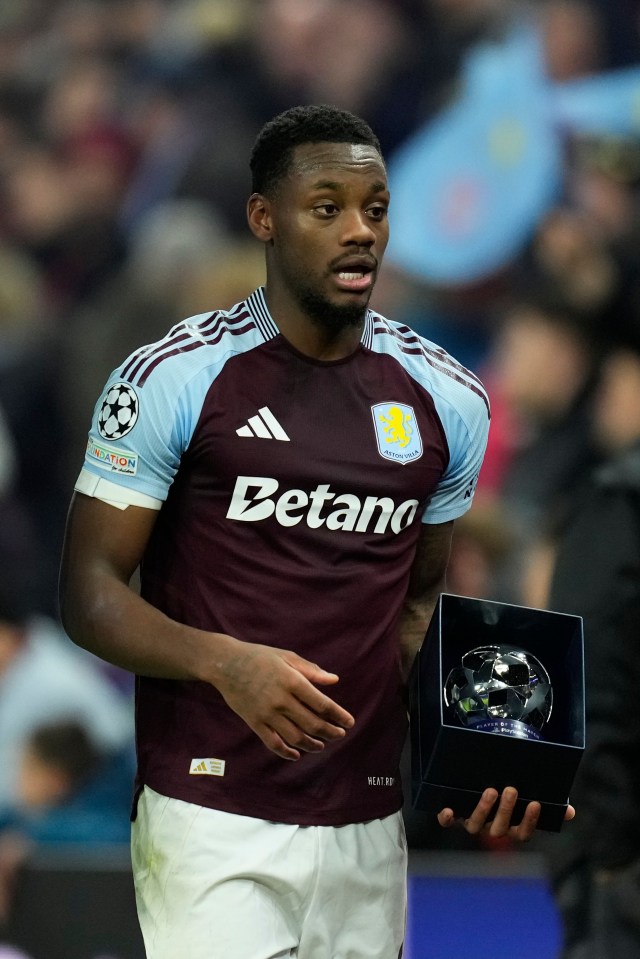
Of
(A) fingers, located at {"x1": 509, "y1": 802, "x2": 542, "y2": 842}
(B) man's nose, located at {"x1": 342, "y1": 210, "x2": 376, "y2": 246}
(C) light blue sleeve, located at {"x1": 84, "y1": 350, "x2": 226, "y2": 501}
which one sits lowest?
(A) fingers, located at {"x1": 509, "y1": 802, "x2": 542, "y2": 842}

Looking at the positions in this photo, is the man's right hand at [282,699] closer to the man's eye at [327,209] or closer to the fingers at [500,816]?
the fingers at [500,816]

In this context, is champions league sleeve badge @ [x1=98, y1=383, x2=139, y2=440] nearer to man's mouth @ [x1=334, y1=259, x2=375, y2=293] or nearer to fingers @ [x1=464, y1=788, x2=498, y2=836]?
man's mouth @ [x1=334, y1=259, x2=375, y2=293]

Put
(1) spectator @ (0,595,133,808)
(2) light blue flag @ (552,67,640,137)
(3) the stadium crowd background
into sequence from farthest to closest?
1. (2) light blue flag @ (552,67,640,137)
2. (3) the stadium crowd background
3. (1) spectator @ (0,595,133,808)

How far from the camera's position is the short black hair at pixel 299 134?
262 centimetres

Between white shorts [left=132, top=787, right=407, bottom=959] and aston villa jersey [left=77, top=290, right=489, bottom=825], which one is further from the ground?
aston villa jersey [left=77, top=290, right=489, bottom=825]

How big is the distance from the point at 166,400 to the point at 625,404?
358 cm

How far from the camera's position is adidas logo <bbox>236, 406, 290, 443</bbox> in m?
2.58

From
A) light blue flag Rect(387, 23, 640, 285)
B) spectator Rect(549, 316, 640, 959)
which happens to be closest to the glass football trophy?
spectator Rect(549, 316, 640, 959)

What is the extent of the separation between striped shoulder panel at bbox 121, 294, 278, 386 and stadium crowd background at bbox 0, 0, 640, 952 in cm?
303

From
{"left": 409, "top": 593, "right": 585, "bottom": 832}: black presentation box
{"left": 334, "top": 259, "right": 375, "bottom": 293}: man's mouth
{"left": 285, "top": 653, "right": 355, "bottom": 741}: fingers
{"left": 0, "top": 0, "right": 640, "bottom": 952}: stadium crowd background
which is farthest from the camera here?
{"left": 0, "top": 0, "right": 640, "bottom": 952}: stadium crowd background

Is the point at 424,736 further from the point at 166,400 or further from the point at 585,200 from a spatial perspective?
the point at 585,200

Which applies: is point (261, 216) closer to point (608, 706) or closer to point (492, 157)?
point (608, 706)

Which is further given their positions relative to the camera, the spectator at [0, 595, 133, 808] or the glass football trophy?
the spectator at [0, 595, 133, 808]

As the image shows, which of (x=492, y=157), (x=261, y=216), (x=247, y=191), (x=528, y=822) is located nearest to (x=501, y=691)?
(x=528, y=822)
